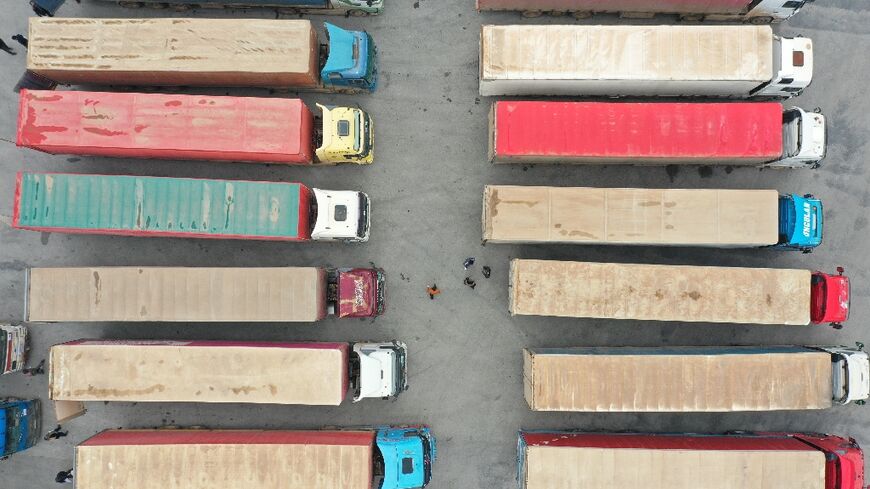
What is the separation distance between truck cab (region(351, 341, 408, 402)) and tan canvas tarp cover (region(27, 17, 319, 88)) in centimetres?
1103

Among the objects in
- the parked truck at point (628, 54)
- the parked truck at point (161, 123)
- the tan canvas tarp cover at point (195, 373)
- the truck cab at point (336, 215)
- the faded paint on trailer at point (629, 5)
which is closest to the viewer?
the tan canvas tarp cover at point (195, 373)

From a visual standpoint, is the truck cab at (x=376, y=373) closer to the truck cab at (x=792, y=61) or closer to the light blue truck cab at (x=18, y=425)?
the light blue truck cab at (x=18, y=425)

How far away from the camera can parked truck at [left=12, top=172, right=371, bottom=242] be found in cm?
1936

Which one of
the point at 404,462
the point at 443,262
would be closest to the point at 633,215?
the point at 443,262

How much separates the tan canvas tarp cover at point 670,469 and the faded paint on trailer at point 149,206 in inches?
513

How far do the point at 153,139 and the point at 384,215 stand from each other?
9131 mm

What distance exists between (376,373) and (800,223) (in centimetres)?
1729

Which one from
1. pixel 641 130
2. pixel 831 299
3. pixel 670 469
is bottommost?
pixel 670 469

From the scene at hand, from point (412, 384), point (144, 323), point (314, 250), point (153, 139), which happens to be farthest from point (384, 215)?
point (144, 323)

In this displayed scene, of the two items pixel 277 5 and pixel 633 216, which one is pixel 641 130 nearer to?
pixel 633 216

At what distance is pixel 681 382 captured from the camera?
19.6 metres

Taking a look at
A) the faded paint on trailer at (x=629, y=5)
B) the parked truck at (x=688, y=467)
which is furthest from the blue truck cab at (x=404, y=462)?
the faded paint on trailer at (x=629, y=5)

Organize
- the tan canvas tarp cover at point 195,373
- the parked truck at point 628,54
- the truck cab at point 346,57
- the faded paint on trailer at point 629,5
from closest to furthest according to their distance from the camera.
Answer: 1. the tan canvas tarp cover at point 195,373
2. the parked truck at point 628,54
3. the truck cab at point 346,57
4. the faded paint on trailer at point 629,5

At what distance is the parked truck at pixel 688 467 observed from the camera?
1927 centimetres
